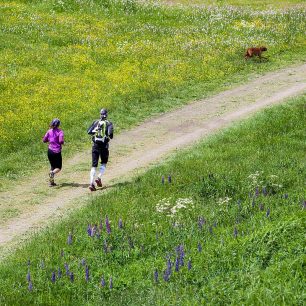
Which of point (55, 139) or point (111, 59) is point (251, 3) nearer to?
point (111, 59)

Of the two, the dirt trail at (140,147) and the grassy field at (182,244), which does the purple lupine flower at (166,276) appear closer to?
the grassy field at (182,244)

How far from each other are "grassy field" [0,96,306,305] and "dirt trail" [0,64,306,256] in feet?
3.47

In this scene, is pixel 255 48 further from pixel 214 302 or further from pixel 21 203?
pixel 214 302

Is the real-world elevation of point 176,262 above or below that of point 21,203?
above

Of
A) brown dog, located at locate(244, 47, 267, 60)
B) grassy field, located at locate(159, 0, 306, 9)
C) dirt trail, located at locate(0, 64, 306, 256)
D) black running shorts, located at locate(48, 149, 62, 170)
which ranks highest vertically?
grassy field, located at locate(159, 0, 306, 9)

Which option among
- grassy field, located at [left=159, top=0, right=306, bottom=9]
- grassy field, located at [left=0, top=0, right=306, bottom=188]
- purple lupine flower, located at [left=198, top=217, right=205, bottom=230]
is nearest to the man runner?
grassy field, located at [left=0, top=0, right=306, bottom=188]

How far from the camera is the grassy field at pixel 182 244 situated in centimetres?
953

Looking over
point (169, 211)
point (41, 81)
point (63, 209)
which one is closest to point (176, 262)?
point (169, 211)

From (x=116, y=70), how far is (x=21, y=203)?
14.7 m

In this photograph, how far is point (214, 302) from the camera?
9.07 meters

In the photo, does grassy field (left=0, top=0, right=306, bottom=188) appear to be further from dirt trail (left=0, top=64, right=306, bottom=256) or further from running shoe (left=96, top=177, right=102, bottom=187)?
running shoe (left=96, top=177, right=102, bottom=187)

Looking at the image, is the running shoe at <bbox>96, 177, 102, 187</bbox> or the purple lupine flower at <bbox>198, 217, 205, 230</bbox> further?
the running shoe at <bbox>96, 177, 102, 187</bbox>

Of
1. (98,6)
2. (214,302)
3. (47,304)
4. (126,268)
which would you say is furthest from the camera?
(98,6)

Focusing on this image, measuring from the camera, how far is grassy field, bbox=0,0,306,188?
22656mm
